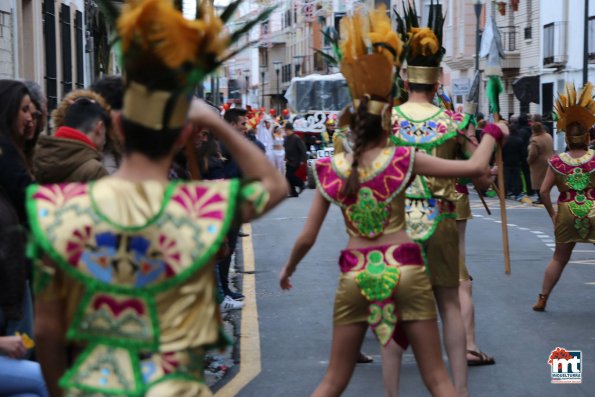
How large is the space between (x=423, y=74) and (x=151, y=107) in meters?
3.75

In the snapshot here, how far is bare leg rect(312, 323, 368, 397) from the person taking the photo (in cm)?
519

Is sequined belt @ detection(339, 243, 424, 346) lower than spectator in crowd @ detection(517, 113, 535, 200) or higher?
higher

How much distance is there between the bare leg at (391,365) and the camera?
6.20 metres

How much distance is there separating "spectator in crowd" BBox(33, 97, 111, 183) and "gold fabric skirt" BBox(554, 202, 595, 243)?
5.39 metres

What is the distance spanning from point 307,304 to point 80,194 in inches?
304

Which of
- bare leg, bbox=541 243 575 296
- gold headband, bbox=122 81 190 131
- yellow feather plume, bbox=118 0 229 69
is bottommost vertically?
bare leg, bbox=541 243 575 296

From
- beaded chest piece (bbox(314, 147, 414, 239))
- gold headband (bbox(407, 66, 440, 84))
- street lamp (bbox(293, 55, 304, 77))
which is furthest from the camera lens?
street lamp (bbox(293, 55, 304, 77))

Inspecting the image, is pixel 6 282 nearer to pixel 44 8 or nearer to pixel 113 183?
pixel 113 183

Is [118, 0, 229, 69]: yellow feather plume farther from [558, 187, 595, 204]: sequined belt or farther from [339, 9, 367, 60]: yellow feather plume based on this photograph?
[558, 187, 595, 204]: sequined belt

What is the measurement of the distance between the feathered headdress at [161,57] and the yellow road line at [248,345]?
4.25 m

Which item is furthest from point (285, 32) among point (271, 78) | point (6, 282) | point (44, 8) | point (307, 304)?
point (6, 282)

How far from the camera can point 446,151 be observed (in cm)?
674

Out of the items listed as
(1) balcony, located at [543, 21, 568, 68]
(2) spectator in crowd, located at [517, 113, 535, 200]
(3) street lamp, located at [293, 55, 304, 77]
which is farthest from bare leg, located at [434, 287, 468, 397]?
(3) street lamp, located at [293, 55, 304, 77]

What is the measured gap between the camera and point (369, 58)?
220 inches
